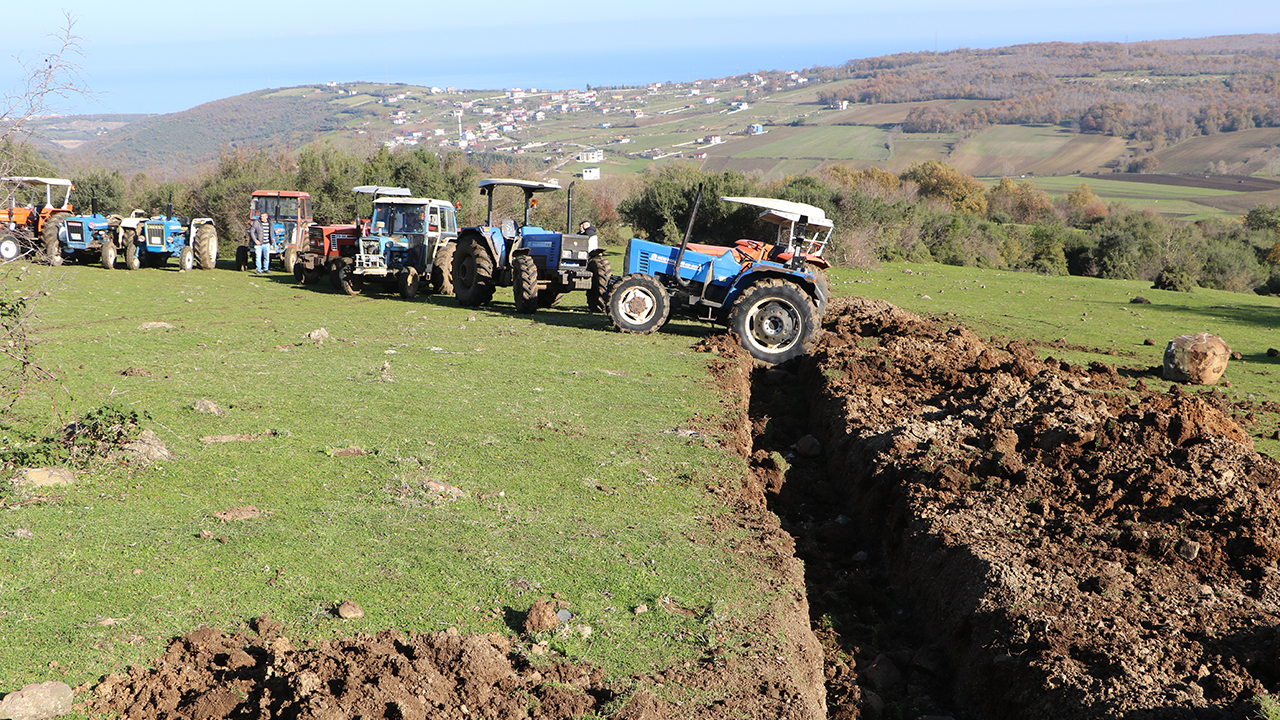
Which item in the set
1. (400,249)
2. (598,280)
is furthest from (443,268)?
(598,280)

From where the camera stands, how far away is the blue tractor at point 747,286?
1406cm

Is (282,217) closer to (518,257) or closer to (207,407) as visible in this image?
(518,257)

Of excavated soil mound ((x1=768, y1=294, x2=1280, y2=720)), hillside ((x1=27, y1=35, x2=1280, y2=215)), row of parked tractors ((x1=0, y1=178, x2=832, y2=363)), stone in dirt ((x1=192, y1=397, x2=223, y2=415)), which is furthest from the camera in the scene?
hillside ((x1=27, y1=35, x2=1280, y2=215))

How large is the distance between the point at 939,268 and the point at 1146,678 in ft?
94.6

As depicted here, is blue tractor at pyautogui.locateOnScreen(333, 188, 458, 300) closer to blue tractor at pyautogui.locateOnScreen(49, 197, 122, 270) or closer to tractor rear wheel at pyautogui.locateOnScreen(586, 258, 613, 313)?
tractor rear wheel at pyautogui.locateOnScreen(586, 258, 613, 313)

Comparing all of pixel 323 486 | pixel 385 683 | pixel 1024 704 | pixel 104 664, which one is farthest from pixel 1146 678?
pixel 323 486

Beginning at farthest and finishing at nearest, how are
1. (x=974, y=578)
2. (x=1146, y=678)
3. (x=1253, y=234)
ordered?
1. (x=1253, y=234)
2. (x=974, y=578)
3. (x=1146, y=678)

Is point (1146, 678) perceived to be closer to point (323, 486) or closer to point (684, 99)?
point (323, 486)

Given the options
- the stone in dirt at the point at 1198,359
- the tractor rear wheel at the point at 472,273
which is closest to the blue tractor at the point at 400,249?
the tractor rear wheel at the point at 472,273

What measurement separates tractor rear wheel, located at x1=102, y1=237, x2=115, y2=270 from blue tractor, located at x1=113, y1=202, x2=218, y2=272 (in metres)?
0.09

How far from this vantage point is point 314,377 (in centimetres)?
1045

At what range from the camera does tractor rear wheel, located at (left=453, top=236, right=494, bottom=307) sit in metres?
18.0

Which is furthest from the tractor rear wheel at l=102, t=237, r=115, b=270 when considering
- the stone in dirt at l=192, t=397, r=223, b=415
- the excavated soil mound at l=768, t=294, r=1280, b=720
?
the excavated soil mound at l=768, t=294, r=1280, b=720

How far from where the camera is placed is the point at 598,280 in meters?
17.4
